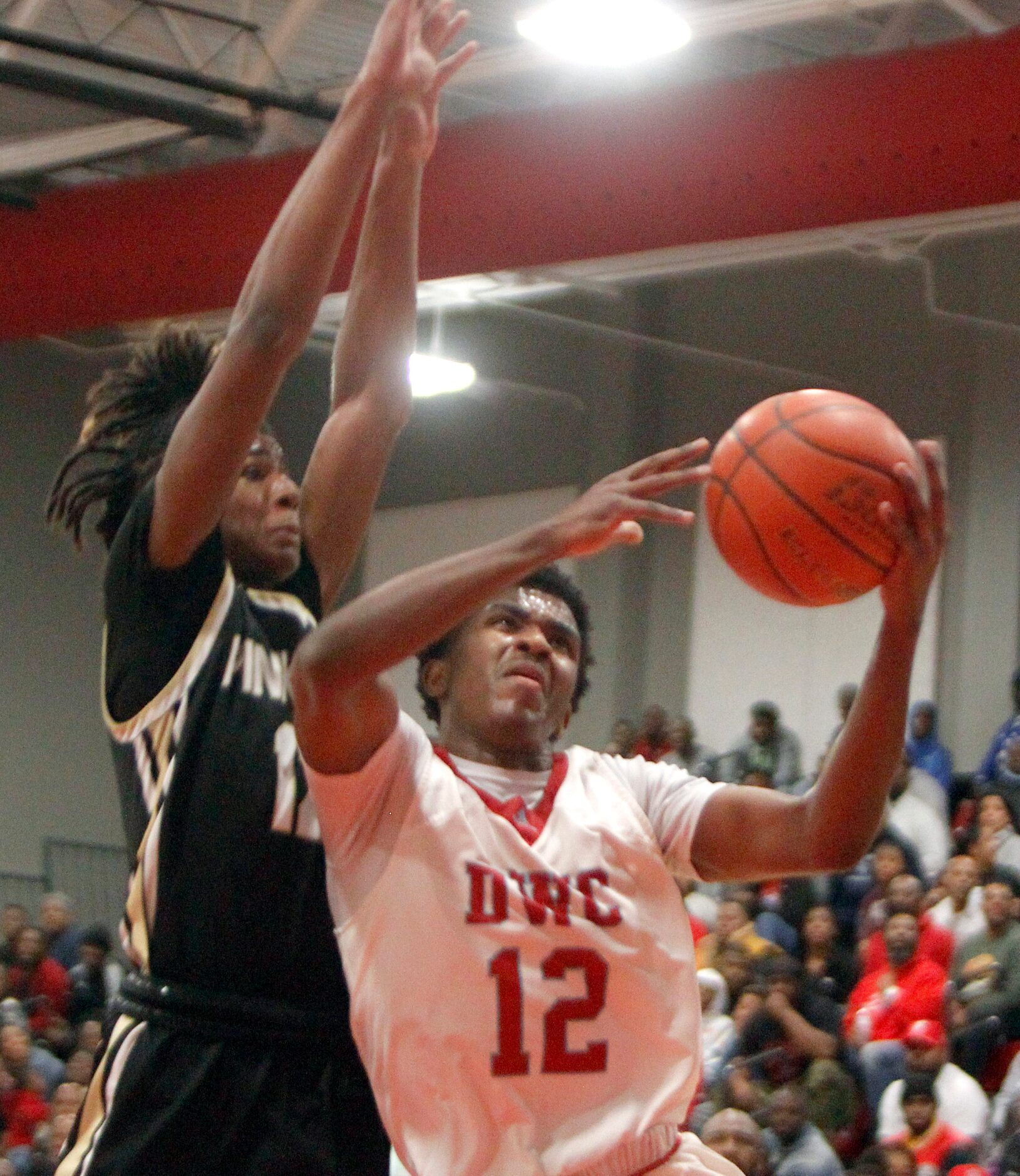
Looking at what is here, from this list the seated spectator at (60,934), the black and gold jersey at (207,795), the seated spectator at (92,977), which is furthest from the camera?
the seated spectator at (60,934)

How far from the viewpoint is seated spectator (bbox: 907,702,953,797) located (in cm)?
1219

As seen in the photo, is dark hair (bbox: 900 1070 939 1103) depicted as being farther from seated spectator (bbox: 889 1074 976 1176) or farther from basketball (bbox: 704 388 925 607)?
basketball (bbox: 704 388 925 607)

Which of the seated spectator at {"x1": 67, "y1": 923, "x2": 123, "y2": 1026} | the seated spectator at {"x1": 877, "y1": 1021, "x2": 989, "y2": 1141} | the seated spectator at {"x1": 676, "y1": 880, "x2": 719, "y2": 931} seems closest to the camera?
the seated spectator at {"x1": 877, "y1": 1021, "x2": 989, "y2": 1141}

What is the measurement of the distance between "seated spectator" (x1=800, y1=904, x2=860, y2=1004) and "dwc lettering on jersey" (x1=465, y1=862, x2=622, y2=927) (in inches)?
263

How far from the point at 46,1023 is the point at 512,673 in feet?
31.6

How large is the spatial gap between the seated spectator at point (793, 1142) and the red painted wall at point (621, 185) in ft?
12.7

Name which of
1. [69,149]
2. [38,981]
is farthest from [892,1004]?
[69,149]

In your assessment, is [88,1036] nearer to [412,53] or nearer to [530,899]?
[530,899]

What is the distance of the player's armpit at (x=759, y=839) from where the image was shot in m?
3.18

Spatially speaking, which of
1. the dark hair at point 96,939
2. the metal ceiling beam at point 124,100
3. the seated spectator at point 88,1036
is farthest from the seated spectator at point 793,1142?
the metal ceiling beam at point 124,100

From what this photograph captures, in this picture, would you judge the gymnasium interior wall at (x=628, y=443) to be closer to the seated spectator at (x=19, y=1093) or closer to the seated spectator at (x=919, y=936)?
Result: the seated spectator at (x=919, y=936)

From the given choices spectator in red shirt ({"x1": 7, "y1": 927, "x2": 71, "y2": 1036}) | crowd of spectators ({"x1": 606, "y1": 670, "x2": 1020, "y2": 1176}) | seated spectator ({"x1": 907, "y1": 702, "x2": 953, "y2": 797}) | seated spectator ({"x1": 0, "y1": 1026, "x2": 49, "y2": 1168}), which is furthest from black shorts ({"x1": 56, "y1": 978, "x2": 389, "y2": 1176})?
spectator in red shirt ({"x1": 7, "y1": 927, "x2": 71, "y2": 1036})

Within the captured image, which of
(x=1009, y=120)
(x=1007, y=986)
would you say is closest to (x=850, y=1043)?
(x=1007, y=986)

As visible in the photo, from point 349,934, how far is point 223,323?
37.6 ft
